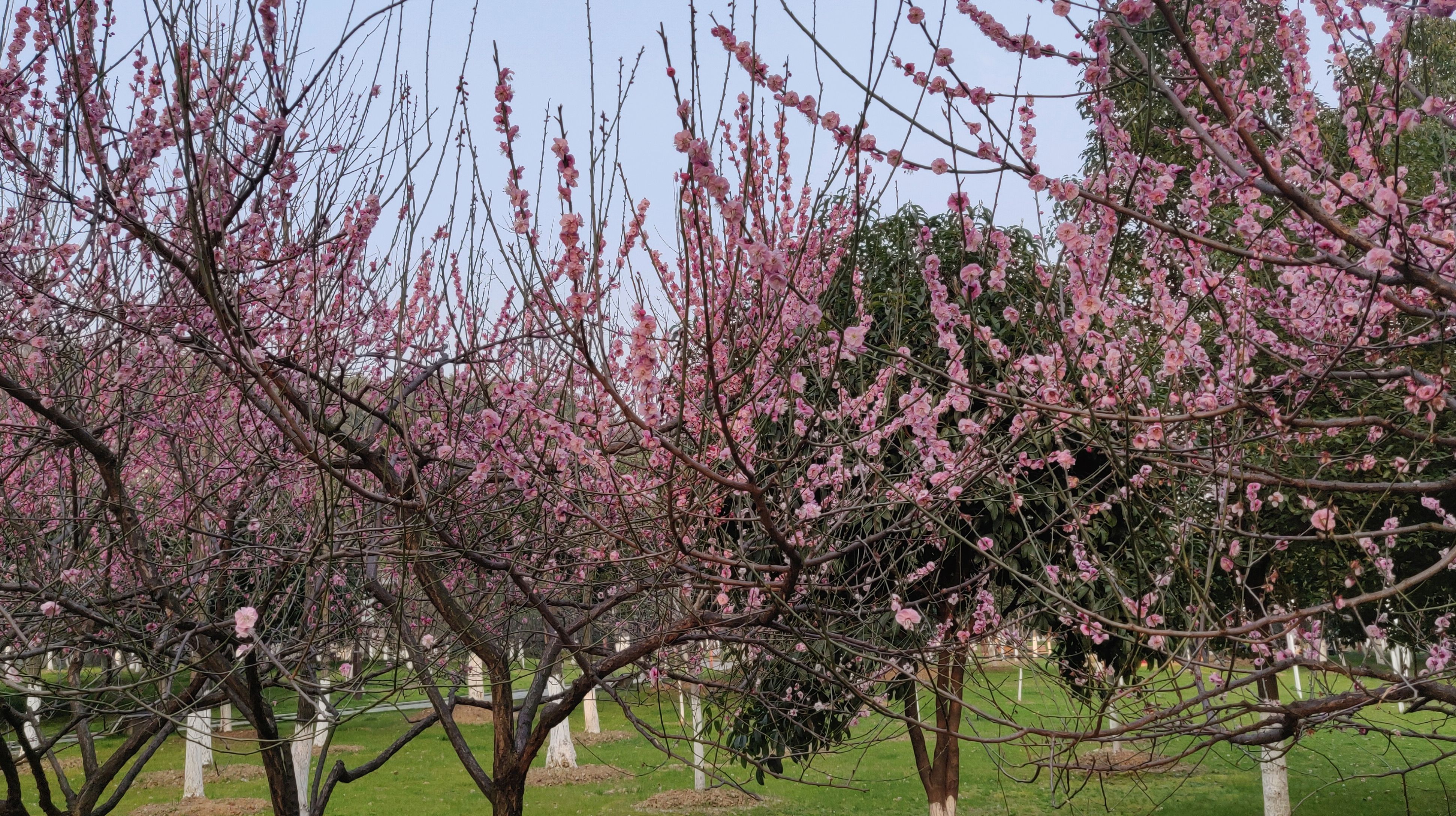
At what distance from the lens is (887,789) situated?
15398 millimetres

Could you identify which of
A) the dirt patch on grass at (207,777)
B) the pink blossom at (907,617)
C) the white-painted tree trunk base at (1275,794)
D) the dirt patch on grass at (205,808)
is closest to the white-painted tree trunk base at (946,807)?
the white-painted tree trunk base at (1275,794)

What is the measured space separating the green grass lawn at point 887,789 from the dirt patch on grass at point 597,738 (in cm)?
26

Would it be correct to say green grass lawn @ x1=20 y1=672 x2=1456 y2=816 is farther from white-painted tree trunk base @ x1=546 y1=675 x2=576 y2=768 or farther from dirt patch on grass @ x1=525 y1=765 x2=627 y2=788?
white-painted tree trunk base @ x1=546 y1=675 x2=576 y2=768

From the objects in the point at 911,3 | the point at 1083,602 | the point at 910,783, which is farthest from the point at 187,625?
the point at 910,783

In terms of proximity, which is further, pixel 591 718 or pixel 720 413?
pixel 591 718

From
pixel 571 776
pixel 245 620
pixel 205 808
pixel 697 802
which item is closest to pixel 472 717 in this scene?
pixel 571 776

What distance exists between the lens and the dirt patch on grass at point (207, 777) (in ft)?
53.3

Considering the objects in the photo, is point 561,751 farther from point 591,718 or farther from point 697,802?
point 591,718

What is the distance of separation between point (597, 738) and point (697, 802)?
6.88 m

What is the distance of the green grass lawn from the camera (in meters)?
12.4

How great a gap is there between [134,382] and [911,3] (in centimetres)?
421

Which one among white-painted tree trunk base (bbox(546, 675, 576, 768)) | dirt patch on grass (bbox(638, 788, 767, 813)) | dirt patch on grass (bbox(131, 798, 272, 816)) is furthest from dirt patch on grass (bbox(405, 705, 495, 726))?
dirt patch on grass (bbox(638, 788, 767, 813))

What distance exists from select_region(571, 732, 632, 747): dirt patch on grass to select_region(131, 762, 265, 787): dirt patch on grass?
5.71 meters

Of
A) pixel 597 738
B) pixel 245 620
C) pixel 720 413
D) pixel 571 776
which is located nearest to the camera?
pixel 720 413
